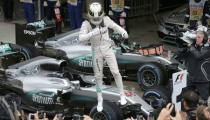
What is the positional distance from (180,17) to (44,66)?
623 cm

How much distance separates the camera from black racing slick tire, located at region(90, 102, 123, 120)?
8609mm

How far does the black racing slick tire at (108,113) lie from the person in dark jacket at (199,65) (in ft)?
4.43

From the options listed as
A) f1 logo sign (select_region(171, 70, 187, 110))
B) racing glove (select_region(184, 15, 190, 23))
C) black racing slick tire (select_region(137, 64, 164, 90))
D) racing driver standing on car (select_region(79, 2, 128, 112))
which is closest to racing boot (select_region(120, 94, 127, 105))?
racing driver standing on car (select_region(79, 2, 128, 112))

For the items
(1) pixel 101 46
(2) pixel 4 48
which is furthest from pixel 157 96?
(2) pixel 4 48

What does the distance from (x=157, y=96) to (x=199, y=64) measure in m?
0.93

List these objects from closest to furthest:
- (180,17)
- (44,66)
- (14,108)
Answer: (14,108), (44,66), (180,17)

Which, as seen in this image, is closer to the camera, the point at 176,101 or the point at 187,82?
the point at 176,101

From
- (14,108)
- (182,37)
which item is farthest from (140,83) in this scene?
(14,108)

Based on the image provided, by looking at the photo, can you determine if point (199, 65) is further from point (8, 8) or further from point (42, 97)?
point (8, 8)

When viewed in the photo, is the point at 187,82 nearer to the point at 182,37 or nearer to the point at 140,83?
the point at 182,37

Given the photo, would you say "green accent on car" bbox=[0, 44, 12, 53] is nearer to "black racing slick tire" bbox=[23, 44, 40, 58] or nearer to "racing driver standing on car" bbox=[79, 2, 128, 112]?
"black racing slick tire" bbox=[23, 44, 40, 58]

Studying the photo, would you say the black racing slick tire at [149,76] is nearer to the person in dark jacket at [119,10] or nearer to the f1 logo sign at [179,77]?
the f1 logo sign at [179,77]

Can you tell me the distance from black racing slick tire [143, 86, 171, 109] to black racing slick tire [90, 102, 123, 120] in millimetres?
745

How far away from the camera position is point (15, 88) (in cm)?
969
